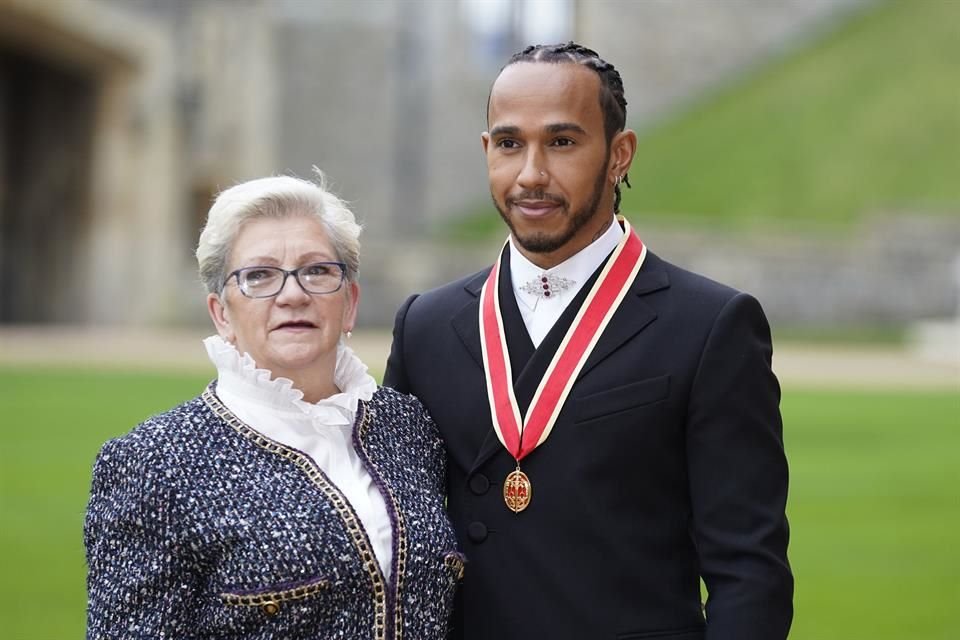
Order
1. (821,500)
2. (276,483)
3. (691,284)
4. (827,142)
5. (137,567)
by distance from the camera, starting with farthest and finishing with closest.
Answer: (827,142) < (821,500) < (691,284) < (276,483) < (137,567)

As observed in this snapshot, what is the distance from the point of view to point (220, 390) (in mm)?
2639

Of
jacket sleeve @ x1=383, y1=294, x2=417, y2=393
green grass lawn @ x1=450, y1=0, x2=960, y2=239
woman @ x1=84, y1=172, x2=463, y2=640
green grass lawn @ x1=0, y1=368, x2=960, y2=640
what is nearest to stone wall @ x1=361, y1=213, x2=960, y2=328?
green grass lawn @ x1=450, y1=0, x2=960, y2=239

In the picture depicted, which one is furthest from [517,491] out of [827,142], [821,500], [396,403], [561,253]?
[827,142]

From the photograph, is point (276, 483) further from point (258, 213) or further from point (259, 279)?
point (258, 213)

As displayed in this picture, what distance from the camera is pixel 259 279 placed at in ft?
8.48

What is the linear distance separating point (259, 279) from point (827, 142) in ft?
90.0

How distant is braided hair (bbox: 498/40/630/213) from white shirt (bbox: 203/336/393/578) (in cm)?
71

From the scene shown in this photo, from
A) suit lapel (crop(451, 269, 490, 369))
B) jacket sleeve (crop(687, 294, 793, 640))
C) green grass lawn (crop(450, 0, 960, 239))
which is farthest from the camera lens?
green grass lawn (crop(450, 0, 960, 239))

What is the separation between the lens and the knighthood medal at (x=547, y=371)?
2658 millimetres

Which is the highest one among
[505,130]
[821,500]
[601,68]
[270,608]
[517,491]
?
[601,68]

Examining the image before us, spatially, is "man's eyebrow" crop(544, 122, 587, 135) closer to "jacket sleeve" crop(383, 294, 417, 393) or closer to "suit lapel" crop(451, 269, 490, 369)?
"suit lapel" crop(451, 269, 490, 369)

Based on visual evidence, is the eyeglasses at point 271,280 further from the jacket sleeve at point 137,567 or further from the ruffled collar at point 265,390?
the jacket sleeve at point 137,567

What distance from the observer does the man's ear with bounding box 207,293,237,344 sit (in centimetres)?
266

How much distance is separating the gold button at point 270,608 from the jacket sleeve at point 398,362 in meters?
0.70
